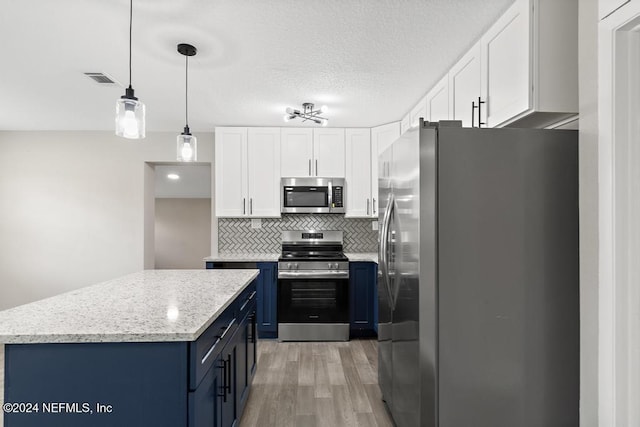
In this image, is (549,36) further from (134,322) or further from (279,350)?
(279,350)

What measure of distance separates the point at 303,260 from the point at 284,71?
2025 mm

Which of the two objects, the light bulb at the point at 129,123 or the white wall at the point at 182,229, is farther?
the white wall at the point at 182,229

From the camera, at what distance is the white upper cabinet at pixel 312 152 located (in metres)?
4.45

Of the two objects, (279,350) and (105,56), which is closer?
(105,56)

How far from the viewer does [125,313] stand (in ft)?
5.05

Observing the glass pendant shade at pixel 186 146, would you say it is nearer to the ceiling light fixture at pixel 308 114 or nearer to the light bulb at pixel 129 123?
the light bulb at pixel 129 123

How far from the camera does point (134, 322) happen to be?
4.60 feet

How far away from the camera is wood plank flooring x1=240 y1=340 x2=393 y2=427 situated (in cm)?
245

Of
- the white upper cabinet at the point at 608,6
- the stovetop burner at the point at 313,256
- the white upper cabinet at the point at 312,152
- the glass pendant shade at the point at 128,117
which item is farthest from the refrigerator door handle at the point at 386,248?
the white upper cabinet at the point at 312,152

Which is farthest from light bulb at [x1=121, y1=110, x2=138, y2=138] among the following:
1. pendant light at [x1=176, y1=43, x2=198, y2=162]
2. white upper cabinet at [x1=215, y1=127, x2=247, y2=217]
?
white upper cabinet at [x1=215, y1=127, x2=247, y2=217]

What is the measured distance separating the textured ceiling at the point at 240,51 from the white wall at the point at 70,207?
944 mm

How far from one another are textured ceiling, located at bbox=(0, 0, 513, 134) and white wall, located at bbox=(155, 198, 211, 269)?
14.6 ft

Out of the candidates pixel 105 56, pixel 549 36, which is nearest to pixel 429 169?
pixel 549 36

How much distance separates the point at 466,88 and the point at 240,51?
152cm
